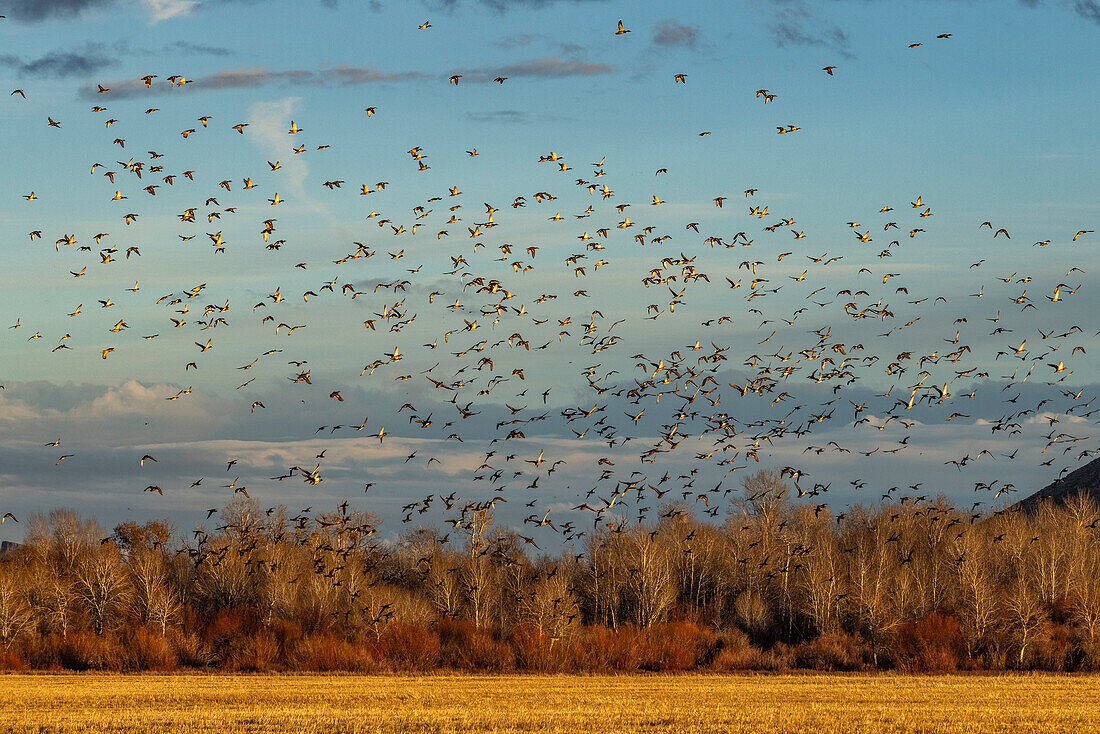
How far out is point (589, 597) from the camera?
102 metres

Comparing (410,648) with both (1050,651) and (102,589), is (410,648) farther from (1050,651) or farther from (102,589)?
(1050,651)

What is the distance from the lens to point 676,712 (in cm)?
4450

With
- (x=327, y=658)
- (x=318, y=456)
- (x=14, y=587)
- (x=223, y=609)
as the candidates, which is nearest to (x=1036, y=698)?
(x=318, y=456)

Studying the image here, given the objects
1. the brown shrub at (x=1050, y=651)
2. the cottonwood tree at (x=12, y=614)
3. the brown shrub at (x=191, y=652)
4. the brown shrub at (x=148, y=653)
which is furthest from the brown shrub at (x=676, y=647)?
the cottonwood tree at (x=12, y=614)

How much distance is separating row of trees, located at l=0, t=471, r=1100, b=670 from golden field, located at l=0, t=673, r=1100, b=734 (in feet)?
26.9

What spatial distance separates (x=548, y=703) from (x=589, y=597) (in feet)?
177

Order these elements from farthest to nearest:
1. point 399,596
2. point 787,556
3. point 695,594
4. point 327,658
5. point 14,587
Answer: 1. point 695,594
2. point 787,556
3. point 399,596
4. point 14,587
5. point 327,658

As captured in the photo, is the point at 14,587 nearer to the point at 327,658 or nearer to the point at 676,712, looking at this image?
the point at 327,658

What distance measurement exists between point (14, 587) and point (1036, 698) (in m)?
72.5

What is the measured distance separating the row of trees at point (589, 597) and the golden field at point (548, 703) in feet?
26.9

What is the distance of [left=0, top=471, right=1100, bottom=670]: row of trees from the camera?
248 ft

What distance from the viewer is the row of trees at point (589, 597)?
7569 centimetres

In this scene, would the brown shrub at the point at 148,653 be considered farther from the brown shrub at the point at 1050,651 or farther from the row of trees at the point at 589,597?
the brown shrub at the point at 1050,651

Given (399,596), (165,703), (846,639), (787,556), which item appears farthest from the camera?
(787,556)
